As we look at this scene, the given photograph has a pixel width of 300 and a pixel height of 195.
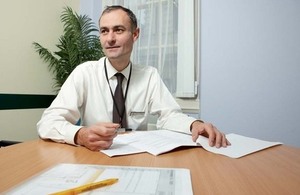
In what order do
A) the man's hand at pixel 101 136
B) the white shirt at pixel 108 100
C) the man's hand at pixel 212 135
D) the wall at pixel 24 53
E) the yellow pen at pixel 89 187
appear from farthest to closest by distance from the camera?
the wall at pixel 24 53, the white shirt at pixel 108 100, the man's hand at pixel 212 135, the man's hand at pixel 101 136, the yellow pen at pixel 89 187

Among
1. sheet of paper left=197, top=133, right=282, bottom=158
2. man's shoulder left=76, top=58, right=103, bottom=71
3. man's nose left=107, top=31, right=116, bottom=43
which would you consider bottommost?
sheet of paper left=197, top=133, right=282, bottom=158

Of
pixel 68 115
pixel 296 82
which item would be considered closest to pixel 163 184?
pixel 68 115

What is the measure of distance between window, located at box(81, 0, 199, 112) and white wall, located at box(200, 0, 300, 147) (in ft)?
0.48

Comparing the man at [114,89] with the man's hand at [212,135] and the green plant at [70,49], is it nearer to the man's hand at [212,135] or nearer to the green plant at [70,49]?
the man's hand at [212,135]

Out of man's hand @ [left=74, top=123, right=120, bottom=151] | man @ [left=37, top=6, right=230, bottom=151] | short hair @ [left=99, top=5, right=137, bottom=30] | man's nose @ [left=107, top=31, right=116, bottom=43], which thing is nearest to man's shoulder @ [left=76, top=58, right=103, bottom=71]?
man @ [left=37, top=6, right=230, bottom=151]

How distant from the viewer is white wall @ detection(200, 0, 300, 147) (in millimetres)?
1986

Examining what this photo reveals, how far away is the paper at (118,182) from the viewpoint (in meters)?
0.45

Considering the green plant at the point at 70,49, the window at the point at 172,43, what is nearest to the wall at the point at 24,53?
the green plant at the point at 70,49

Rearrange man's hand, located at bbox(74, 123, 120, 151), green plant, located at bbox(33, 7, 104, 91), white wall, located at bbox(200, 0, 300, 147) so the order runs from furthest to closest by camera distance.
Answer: green plant, located at bbox(33, 7, 104, 91)
white wall, located at bbox(200, 0, 300, 147)
man's hand, located at bbox(74, 123, 120, 151)

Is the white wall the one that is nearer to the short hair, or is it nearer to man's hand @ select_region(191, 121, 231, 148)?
the short hair

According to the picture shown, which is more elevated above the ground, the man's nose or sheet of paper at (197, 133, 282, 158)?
the man's nose

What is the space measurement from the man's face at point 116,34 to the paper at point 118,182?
0.95 metres

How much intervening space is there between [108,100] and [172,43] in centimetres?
143

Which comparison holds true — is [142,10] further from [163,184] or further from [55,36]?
[163,184]
